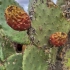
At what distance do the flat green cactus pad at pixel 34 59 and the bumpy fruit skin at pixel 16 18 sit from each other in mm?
110

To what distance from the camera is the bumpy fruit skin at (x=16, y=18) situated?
1.29m

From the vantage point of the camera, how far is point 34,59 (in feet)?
4.75

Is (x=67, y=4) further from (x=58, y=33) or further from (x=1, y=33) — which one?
(x=1, y=33)

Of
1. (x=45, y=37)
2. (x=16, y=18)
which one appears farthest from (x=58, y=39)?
(x=16, y=18)

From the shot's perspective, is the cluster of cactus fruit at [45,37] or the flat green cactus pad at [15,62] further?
the flat green cactus pad at [15,62]

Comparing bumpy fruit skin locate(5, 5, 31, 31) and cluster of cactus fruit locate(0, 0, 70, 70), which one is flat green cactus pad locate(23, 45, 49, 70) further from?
bumpy fruit skin locate(5, 5, 31, 31)

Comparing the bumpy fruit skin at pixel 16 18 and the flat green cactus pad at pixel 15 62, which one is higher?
the bumpy fruit skin at pixel 16 18

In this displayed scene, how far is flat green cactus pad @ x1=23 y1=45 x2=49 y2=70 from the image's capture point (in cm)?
141

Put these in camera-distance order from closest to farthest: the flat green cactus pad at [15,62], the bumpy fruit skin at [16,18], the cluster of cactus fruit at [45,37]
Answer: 1. the bumpy fruit skin at [16,18]
2. the cluster of cactus fruit at [45,37]
3. the flat green cactus pad at [15,62]

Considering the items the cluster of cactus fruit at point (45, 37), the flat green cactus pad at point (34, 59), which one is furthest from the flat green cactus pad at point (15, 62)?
the flat green cactus pad at point (34, 59)

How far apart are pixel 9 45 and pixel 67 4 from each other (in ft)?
1.23

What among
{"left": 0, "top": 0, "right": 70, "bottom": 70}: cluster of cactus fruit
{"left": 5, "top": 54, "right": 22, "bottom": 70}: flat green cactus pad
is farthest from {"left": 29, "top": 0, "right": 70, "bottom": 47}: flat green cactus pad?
{"left": 5, "top": 54, "right": 22, "bottom": 70}: flat green cactus pad

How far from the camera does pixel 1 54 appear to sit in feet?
5.75

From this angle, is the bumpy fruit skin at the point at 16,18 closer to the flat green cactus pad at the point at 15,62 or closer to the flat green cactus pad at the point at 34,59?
the flat green cactus pad at the point at 34,59
